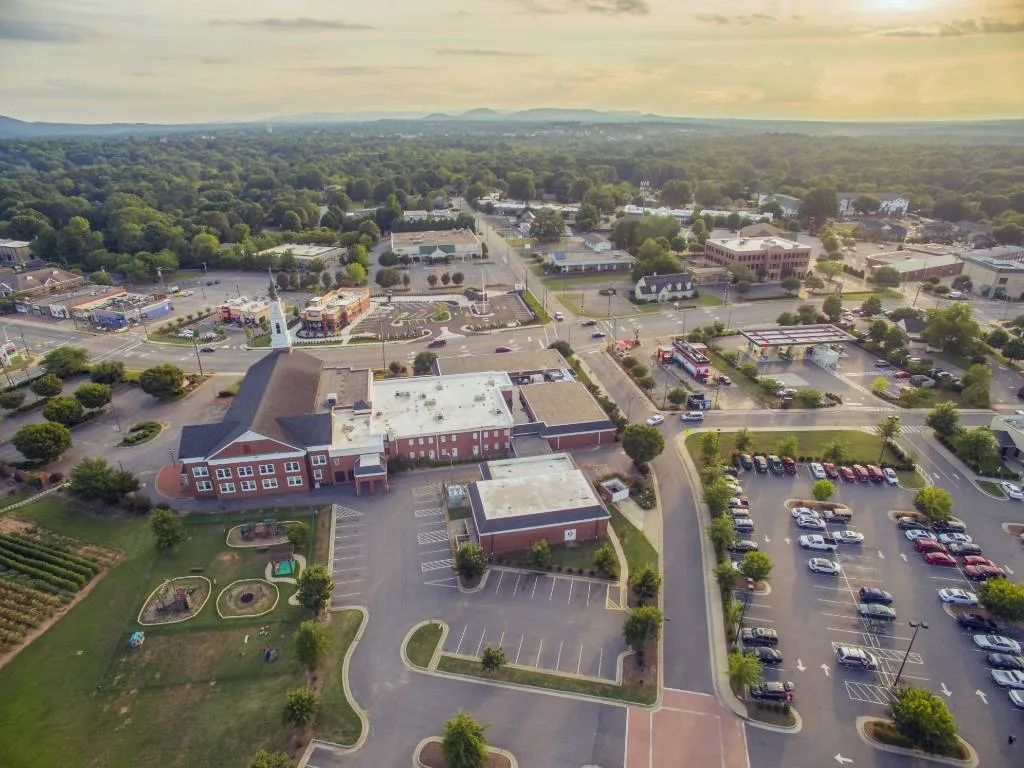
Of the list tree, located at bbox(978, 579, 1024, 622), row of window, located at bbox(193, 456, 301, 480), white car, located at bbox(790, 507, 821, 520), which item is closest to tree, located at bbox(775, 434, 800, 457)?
white car, located at bbox(790, 507, 821, 520)

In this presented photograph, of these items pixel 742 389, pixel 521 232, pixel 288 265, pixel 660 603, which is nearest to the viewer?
Result: pixel 660 603

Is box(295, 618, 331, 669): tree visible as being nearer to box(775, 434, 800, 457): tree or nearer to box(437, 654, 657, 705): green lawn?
box(437, 654, 657, 705): green lawn

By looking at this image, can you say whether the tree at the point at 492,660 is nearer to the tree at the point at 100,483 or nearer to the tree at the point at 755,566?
the tree at the point at 755,566

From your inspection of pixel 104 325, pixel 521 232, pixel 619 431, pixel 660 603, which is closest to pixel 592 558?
pixel 660 603

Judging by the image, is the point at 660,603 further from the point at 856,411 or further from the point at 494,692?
the point at 856,411

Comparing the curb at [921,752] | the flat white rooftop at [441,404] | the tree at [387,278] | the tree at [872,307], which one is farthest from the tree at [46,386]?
the tree at [872,307]
